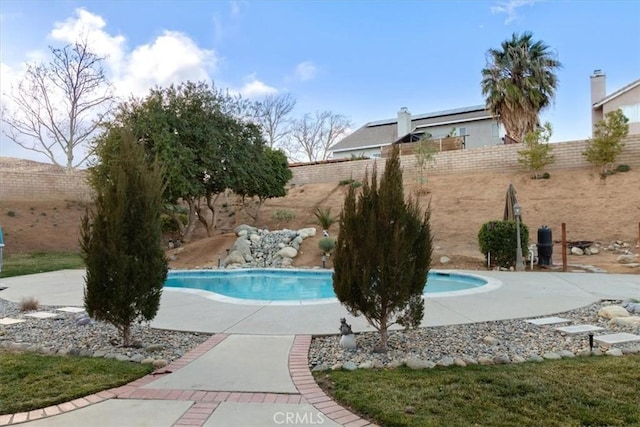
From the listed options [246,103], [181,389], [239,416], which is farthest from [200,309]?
[246,103]

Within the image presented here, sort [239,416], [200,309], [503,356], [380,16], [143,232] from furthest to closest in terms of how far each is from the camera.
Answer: [380,16] < [200,309] < [143,232] < [503,356] < [239,416]

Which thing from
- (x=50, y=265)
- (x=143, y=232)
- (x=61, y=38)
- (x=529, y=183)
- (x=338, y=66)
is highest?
(x=61, y=38)

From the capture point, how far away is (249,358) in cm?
425

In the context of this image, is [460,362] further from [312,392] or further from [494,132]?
[494,132]

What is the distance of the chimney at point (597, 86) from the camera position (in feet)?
86.4

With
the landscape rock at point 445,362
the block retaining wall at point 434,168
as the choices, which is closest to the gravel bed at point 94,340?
the landscape rock at point 445,362

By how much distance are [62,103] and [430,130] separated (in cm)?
2845

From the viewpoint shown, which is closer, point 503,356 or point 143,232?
point 503,356

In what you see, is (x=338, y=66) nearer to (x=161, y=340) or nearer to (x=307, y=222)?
(x=307, y=222)

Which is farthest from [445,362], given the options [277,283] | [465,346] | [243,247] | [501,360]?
[243,247]

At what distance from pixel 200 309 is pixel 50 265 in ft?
34.8

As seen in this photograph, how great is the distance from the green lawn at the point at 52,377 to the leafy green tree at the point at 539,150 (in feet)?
73.4

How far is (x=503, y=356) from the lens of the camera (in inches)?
164

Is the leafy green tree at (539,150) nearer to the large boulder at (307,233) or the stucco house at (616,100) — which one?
the stucco house at (616,100)
